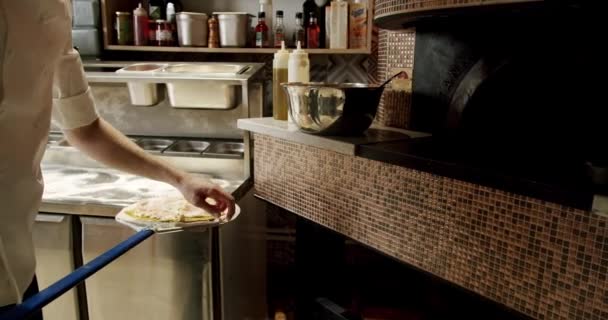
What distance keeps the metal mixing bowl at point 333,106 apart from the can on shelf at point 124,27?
4.27 feet

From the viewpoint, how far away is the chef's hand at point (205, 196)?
1389mm

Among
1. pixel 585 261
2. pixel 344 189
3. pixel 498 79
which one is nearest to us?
pixel 585 261

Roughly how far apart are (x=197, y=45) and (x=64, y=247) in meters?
1.19

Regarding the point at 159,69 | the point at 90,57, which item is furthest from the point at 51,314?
the point at 90,57

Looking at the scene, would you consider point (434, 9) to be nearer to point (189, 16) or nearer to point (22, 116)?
point (22, 116)

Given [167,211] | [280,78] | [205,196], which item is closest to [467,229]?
[205,196]

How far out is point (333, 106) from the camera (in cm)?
155

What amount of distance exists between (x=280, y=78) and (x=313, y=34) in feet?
1.92

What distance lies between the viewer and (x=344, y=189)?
1.66 metres

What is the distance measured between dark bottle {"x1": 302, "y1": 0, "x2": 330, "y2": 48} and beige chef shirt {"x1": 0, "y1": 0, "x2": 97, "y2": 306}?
1.53m

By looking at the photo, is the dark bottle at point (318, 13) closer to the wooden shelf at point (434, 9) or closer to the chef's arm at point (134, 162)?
the wooden shelf at point (434, 9)

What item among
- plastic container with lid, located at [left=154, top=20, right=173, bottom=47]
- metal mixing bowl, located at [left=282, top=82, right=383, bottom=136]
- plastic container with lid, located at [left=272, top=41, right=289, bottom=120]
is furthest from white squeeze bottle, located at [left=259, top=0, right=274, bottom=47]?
metal mixing bowl, located at [left=282, top=82, right=383, bottom=136]

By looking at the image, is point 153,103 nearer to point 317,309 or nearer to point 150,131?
point 150,131

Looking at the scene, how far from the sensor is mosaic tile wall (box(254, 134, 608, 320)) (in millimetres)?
1084
